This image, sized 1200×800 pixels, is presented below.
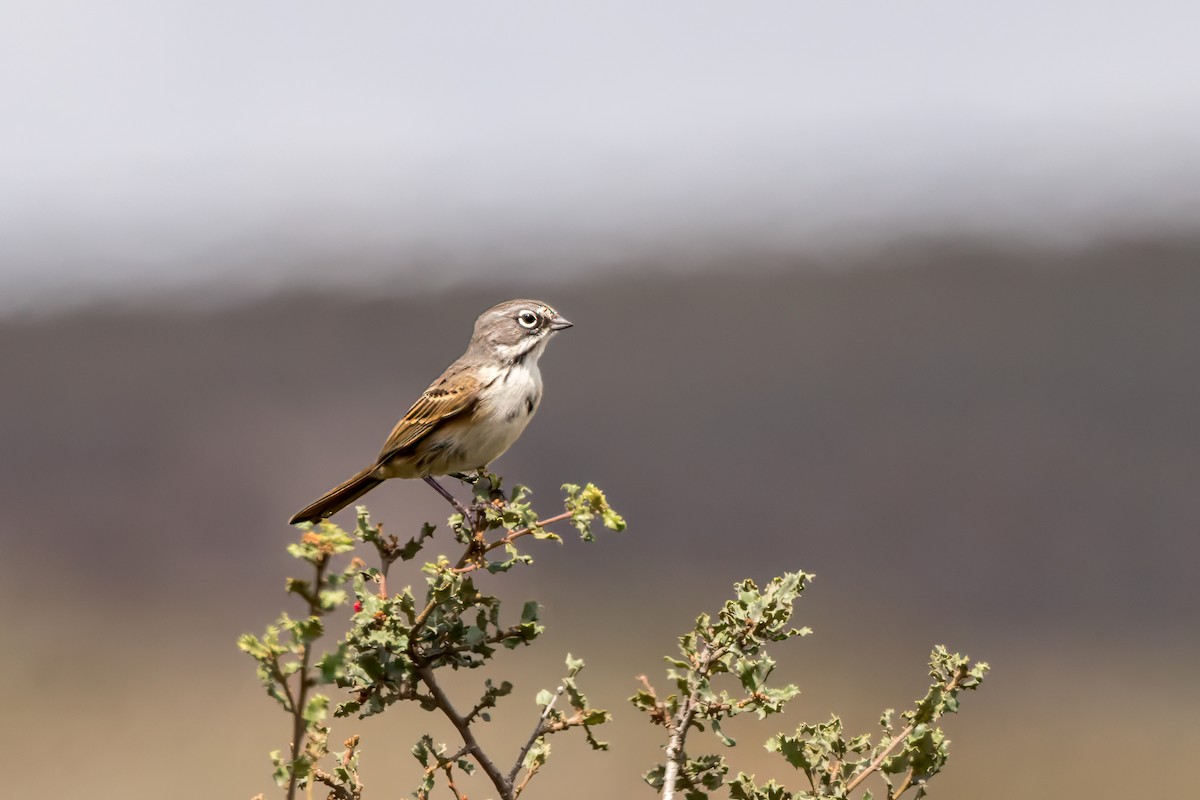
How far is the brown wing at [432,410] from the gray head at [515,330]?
0.36 m

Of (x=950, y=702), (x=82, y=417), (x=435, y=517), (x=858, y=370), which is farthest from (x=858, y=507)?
(x=950, y=702)

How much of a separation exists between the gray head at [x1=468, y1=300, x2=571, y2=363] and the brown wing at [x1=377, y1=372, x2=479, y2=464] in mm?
355

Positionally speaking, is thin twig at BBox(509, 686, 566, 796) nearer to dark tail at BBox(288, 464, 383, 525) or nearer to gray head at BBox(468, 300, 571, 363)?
dark tail at BBox(288, 464, 383, 525)

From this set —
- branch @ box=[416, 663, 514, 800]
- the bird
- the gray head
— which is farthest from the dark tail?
branch @ box=[416, 663, 514, 800]

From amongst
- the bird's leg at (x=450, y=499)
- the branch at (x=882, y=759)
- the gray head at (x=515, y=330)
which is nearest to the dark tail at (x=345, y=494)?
the bird's leg at (x=450, y=499)

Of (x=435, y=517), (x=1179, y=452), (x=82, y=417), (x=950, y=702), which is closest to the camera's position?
(x=950, y=702)

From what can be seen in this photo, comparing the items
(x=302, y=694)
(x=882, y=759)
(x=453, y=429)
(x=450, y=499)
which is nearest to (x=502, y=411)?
(x=453, y=429)

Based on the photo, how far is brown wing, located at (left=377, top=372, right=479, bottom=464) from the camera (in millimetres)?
6582

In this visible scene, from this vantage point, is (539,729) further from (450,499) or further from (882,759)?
(450,499)

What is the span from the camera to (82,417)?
47219mm

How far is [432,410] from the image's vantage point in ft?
21.9

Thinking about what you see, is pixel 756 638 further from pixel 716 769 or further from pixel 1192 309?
pixel 1192 309

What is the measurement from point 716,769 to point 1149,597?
1314 inches

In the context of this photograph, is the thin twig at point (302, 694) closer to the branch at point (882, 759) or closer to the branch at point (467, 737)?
the branch at point (467, 737)
